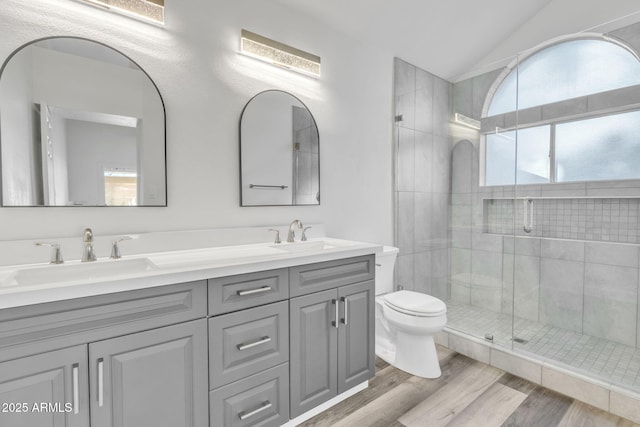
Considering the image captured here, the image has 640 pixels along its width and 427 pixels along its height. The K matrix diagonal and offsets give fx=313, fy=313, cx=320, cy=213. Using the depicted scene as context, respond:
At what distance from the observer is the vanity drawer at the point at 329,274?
1.54m

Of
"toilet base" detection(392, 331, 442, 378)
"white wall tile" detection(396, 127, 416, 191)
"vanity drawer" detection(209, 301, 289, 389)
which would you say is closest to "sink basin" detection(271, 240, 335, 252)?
"vanity drawer" detection(209, 301, 289, 389)

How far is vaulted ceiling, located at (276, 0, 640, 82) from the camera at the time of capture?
2295 millimetres

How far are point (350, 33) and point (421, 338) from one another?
231 cm

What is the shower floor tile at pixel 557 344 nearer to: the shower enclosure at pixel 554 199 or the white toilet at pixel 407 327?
the shower enclosure at pixel 554 199

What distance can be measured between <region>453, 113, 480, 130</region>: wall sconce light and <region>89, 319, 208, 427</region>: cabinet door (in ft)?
8.88

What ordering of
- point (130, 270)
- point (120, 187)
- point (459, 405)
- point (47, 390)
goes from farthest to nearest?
point (459, 405)
point (120, 187)
point (130, 270)
point (47, 390)

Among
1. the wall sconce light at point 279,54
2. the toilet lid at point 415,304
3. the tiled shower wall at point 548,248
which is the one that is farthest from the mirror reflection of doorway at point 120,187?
the tiled shower wall at point 548,248

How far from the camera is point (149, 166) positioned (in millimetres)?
1638

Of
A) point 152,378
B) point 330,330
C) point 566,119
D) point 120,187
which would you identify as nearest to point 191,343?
point 152,378

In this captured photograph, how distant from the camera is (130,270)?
143 cm

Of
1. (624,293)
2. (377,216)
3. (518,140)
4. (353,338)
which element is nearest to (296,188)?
(377,216)

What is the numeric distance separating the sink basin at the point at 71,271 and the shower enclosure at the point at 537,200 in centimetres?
211

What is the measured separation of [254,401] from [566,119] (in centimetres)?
316

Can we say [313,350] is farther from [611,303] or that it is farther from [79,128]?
[611,303]
